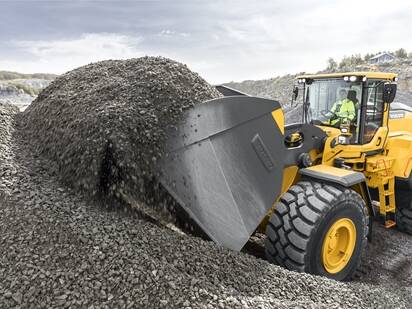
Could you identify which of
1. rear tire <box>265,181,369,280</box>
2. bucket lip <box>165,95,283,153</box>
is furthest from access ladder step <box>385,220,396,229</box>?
bucket lip <box>165,95,283,153</box>

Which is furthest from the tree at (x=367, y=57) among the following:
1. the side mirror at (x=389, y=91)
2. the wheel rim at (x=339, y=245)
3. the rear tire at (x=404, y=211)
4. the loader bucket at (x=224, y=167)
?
the loader bucket at (x=224, y=167)

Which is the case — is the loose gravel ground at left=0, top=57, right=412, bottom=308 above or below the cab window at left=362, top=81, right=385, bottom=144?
below

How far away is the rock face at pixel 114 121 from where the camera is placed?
2861 millimetres

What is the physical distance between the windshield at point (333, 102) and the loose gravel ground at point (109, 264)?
2.29 m

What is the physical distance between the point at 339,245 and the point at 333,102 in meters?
1.91

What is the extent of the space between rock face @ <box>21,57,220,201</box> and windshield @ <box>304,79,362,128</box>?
2.13 metres

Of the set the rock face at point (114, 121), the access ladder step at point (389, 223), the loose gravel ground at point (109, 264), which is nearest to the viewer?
the loose gravel ground at point (109, 264)

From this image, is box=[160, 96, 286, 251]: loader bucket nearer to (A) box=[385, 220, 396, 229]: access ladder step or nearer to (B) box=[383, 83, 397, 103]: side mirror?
(B) box=[383, 83, 397, 103]: side mirror

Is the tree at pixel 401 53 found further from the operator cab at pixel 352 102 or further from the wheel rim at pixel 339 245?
the wheel rim at pixel 339 245

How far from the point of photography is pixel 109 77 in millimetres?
3545

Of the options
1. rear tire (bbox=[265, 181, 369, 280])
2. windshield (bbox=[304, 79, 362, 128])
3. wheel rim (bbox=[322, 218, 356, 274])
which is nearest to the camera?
rear tire (bbox=[265, 181, 369, 280])

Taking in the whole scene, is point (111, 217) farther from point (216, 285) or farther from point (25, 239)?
point (216, 285)

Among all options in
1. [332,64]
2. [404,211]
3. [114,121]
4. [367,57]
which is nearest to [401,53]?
[367,57]

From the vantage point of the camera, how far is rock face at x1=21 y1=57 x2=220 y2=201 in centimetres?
286
